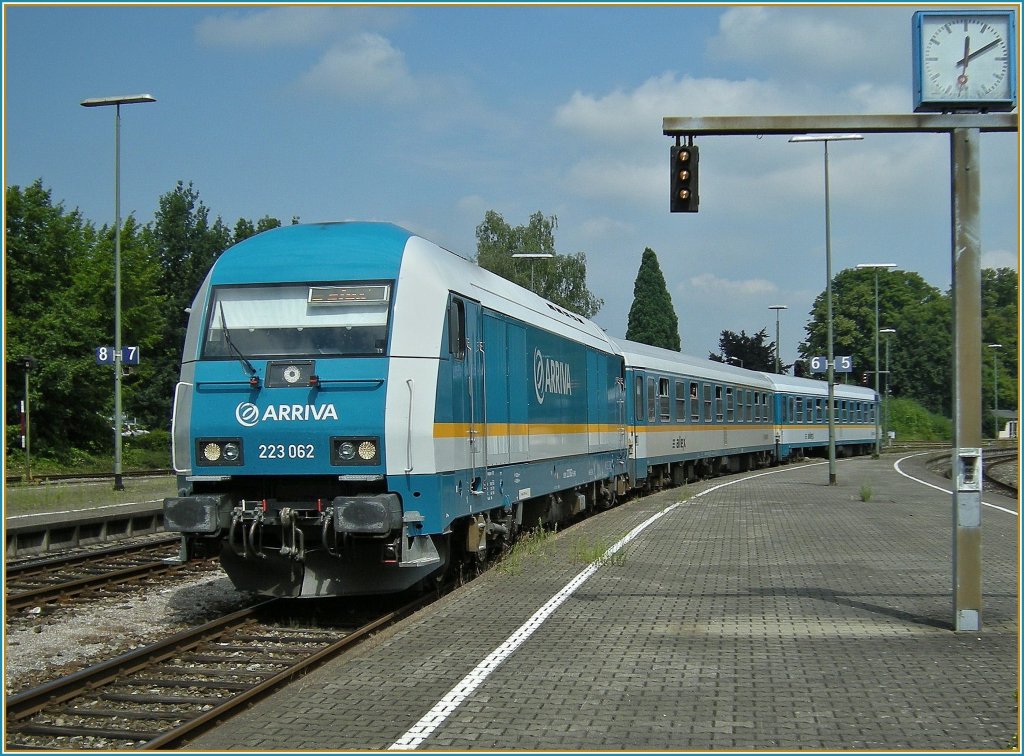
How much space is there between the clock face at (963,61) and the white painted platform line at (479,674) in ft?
18.3

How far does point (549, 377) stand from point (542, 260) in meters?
51.3

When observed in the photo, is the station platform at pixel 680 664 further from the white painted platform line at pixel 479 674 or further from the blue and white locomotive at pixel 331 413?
the blue and white locomotive at pixel 331 413

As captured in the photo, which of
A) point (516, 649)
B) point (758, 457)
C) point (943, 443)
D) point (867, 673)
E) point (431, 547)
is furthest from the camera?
point (943, 443)

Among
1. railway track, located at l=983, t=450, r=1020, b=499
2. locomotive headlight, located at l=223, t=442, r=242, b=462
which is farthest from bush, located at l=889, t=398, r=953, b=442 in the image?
locomotive headlight, located at l=223, t=442, r=242, b=462

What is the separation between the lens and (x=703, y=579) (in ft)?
39.8

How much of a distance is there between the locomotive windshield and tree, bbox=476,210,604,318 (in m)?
54.7

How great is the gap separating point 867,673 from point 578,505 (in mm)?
10967

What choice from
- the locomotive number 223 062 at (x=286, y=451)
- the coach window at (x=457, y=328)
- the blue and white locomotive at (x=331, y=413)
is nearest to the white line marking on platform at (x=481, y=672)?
the blue and white locomotive at (x=331, y=413)

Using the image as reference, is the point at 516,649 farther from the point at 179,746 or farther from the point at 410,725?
the point at 179,746

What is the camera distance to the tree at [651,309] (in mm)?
81938

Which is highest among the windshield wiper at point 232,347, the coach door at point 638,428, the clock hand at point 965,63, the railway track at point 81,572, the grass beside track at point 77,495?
the clock hand at point 965,63

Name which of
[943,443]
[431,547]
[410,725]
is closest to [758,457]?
[431,547]

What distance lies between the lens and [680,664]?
8008 millimetres

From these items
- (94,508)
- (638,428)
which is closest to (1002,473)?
(638,428)
